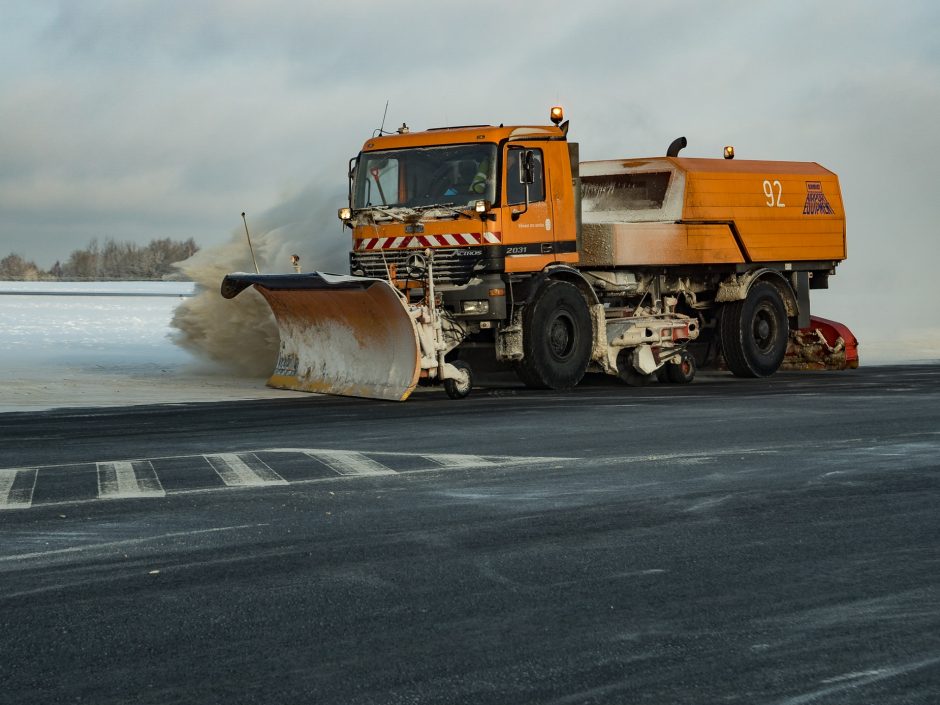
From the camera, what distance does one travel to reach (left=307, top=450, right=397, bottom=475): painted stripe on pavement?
9.13m

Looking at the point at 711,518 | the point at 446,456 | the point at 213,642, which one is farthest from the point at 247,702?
the point at 446,456

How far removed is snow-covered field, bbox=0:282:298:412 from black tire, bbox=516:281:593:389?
2967 mm

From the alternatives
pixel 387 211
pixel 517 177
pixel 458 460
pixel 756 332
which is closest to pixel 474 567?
pixel 458 460

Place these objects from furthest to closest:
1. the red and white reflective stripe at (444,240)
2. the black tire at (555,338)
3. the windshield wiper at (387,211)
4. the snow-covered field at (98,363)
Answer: the snow-covered field at (98,363)
the black tire at (555,338)
the windshield wiper at (387,211)
the red and white reflective stripe at (444,240)

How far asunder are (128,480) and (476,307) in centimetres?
700

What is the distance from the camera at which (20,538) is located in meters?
6.78

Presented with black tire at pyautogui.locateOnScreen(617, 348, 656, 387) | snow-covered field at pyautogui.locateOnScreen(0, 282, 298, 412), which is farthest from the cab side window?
snow-covered field at pyautogui.locateOnScreen(0, 282, 298, 412)

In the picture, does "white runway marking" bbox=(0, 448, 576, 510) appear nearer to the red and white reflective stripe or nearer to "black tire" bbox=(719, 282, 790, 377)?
the red and white reflective stripe

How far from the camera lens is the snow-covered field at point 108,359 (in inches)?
652

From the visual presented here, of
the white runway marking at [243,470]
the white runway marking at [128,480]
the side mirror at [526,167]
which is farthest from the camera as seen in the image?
the side mirror at [526,167]

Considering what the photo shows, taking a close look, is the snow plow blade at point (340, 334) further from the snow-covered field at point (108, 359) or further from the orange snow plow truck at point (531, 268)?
the snow-covered field at point (108, 359)

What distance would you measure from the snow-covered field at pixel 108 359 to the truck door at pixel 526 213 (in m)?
3.37

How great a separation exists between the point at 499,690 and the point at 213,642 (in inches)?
45.2

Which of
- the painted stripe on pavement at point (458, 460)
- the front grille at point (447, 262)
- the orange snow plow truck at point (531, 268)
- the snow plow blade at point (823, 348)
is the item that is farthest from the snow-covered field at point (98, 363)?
the snow plow blade at point (823, 348)
